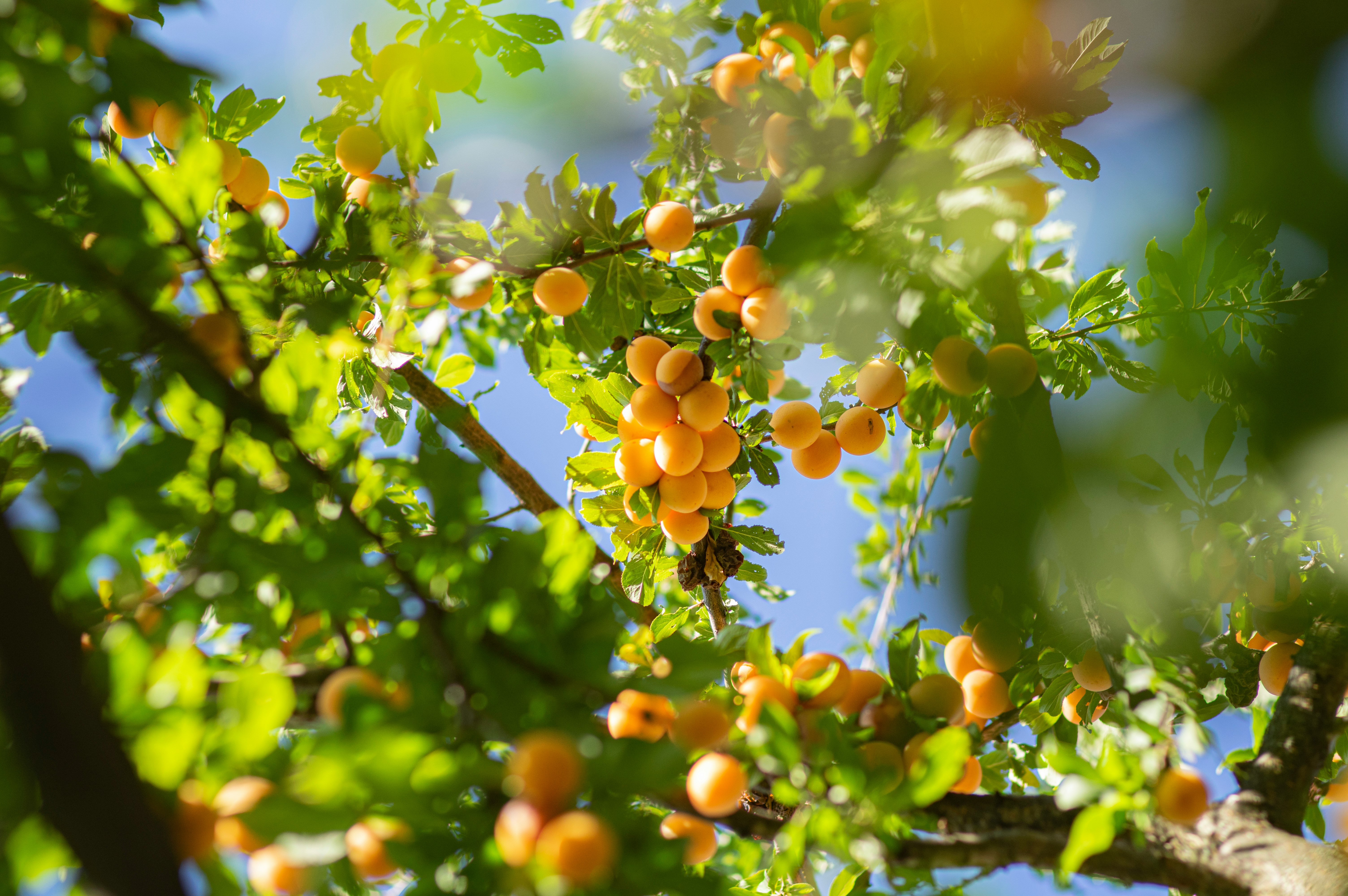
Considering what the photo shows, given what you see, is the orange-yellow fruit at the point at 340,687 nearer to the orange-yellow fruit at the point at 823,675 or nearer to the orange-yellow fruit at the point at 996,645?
the orange-yellow fruit at the point at 823,675

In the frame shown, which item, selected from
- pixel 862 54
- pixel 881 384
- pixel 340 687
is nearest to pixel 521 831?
pixel 340 687

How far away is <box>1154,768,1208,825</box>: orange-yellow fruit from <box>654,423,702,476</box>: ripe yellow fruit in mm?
928

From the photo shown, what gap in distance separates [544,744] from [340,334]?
0.71 meters

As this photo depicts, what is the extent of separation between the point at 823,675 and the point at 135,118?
118 centimetres

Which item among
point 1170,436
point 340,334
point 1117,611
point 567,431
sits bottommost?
point 1117,611

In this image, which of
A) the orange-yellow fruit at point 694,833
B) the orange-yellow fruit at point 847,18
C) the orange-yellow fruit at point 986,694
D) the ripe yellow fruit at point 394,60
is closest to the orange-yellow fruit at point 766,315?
the orange-yellow fruit at point 847,18

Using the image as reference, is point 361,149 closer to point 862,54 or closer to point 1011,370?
point 862,54

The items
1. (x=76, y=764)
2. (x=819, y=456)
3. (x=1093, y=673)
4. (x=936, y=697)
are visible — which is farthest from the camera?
(x=819, y=456)

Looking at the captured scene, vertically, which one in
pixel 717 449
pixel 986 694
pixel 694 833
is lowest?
pixel 694 833

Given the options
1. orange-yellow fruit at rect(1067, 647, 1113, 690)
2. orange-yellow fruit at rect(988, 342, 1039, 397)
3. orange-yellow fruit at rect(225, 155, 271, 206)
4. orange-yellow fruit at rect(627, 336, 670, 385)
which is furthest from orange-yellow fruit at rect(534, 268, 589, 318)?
orange-yellow fruit at rect(1067, 647, 1113, 690)

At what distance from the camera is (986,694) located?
4.40 ft

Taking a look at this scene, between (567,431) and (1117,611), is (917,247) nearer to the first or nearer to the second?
(1117,611)

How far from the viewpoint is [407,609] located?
805 mm

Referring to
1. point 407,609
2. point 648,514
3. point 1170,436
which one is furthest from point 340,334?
point 1170,436
